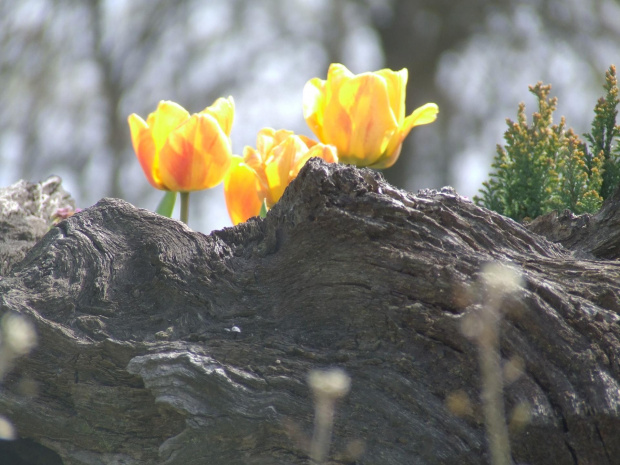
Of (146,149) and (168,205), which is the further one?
(168,205)

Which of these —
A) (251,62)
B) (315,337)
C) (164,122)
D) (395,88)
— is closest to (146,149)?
(164,122)

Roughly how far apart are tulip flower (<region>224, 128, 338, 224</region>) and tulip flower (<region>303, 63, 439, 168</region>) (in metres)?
0.09

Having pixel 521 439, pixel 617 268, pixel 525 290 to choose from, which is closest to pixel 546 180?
pixel 617 268

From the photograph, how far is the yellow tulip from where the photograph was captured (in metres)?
1.68

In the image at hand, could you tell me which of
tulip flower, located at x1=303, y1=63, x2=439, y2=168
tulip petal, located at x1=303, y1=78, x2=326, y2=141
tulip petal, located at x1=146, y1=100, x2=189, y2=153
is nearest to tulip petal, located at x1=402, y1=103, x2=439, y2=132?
tulip flower, located at x1=303, y1=63, x2=439, y2=168

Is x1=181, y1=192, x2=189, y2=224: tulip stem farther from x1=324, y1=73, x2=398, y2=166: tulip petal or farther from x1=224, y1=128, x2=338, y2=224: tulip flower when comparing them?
x1=324, y1=73, x2=398, y2=166: tulip petal

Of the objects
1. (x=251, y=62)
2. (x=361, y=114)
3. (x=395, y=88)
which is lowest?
(x=361, y=114)

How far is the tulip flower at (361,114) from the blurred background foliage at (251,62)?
480 centimetres

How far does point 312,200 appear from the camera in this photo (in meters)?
1.19

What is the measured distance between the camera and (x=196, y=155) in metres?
1.70

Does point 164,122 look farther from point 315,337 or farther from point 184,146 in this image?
point 315,337

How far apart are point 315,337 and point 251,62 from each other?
22.8 feet

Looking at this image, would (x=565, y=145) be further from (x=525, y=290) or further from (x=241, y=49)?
(x=241, y=49)

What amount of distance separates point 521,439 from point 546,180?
104 cm
